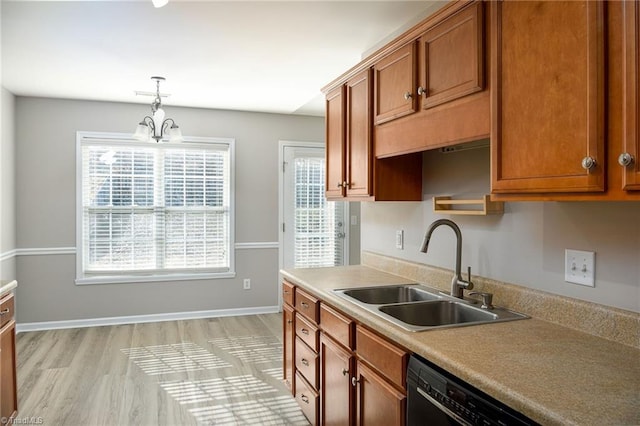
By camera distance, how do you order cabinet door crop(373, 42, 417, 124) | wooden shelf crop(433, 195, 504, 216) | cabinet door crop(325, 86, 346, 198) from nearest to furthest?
wooden shelf crop(433, 195, 504, 216), cabinet door crop(373, 42, 417, 124), cabinet door crop(325, 86, 346, 198)

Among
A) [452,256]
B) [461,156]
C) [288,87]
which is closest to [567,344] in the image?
[452,256]

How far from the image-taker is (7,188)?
412 cm

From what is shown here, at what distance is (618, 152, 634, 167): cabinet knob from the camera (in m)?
1.07

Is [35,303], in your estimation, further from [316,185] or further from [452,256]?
[452,256]

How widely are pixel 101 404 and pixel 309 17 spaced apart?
278cm

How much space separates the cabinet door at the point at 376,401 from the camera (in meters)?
1.57

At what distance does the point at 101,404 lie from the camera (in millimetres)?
2824

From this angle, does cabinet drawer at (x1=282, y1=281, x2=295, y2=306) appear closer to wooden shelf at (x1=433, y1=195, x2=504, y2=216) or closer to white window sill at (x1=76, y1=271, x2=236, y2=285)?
wooden shelf at (x1=433, y1=195, x2=504, y2=216)

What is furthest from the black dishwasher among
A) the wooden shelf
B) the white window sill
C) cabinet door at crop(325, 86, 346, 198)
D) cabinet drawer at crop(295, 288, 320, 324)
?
the white window sill

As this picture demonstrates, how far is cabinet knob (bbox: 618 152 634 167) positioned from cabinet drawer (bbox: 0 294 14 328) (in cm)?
277

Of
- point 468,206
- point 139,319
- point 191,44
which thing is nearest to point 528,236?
point 468,206

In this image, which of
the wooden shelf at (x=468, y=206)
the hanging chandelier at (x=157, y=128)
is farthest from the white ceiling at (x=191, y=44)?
the wooden shelf at (x=468, y=206)

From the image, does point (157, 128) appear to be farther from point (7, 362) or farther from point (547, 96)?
point (547, 96)

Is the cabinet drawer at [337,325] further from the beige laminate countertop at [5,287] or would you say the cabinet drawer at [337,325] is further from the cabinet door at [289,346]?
the beige laminate countertop at [5,287]
